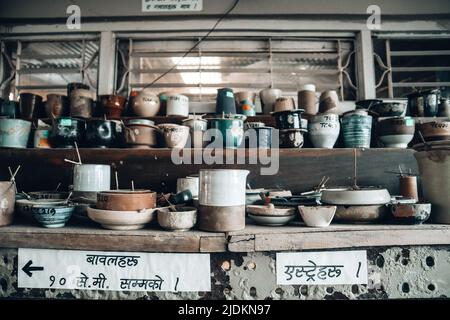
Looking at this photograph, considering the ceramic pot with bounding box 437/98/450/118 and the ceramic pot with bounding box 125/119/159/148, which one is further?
the ceramic pot with bounding box 437/98/450/118

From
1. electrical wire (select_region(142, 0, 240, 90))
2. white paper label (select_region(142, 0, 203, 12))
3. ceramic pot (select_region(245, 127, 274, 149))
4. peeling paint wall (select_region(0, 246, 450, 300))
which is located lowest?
peeling paint wall (select_region(0, 246, 450, 300))

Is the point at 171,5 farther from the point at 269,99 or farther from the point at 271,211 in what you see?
the point at 271,211

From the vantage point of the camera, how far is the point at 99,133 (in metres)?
1.88

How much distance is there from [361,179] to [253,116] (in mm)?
993

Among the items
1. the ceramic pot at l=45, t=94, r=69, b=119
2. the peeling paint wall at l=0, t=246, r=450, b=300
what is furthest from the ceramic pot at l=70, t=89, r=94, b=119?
the peeling paint wall at l=0, t=246, r=450, b=300

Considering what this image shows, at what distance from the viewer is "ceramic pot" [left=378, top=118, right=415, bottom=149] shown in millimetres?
1863

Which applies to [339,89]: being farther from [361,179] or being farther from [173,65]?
[173,65]

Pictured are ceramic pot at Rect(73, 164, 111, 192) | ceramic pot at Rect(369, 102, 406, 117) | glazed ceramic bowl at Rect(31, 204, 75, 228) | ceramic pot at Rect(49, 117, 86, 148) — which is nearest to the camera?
glazed ceramic bowl at Rect(31, 204, 75, 228)

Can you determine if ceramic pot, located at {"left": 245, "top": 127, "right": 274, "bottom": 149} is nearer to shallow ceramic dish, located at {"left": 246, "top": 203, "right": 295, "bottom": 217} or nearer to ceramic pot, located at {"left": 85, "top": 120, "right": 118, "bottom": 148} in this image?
shallow ceramic dish, located at {"left": 246, "top": 203, "right": 295, "bottom": 217}

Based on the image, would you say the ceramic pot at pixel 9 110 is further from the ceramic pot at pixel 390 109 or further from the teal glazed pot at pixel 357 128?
the ceramic pot at pixel 390 109

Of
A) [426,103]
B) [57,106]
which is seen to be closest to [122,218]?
[57,106]

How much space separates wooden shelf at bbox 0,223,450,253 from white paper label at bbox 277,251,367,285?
0.18ft

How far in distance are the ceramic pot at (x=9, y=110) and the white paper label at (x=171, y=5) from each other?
4.77 feet
